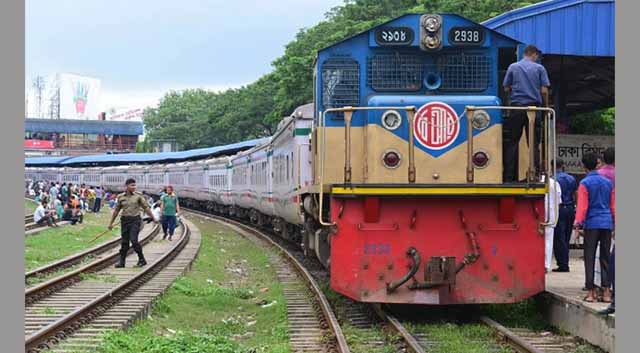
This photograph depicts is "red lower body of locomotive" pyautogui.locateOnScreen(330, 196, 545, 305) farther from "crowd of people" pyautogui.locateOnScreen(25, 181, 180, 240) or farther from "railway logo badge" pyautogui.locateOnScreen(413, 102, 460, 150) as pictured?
"crowd of people" pyautogui.locateOnScreen(25, 181, 180, 240)

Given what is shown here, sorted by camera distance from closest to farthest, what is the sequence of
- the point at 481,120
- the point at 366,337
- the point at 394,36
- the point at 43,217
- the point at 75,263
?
1. the point at 366,337
2. the point at 481,120
3. the point at 394,36
4. the point at 75,263
5. the point at 43,217

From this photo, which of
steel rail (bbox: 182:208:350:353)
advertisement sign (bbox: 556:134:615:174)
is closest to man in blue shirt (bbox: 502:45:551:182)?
steel rail (bbox: 182:208:350:353)

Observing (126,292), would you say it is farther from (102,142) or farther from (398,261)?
(102,142)

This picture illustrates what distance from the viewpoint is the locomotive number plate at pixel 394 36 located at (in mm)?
9586

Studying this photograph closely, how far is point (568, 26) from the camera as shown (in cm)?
1566

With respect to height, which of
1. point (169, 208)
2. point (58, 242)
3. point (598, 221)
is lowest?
point (58, 242)

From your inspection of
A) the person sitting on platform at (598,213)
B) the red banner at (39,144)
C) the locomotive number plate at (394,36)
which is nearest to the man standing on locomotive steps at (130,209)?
the locomotive number plate at (394,36)

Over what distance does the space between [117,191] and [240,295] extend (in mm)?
47911

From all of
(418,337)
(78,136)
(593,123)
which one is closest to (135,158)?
(78,136)

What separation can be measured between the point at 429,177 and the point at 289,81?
3495 centimetres

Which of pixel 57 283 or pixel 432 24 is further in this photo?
pixel 57 283

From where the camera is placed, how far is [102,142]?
9950 cm

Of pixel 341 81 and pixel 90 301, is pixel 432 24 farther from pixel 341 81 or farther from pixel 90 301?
pixel 90 301

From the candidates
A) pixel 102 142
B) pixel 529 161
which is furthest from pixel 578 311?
pixel 102 142
